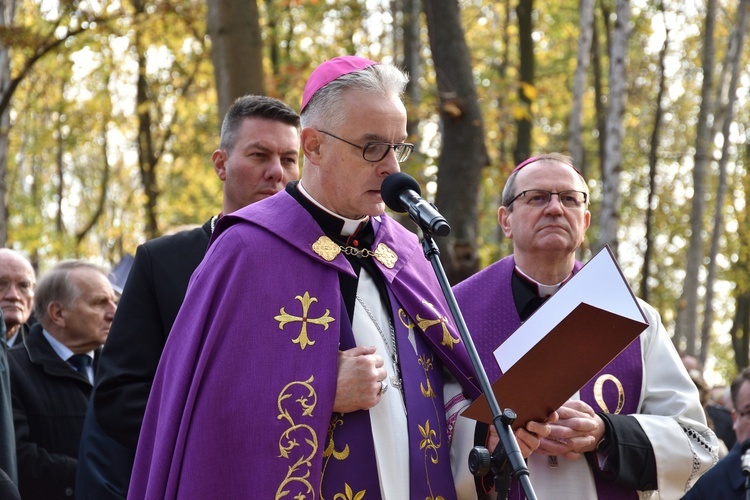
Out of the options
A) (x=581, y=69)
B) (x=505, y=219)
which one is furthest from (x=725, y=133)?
(x=505, y=219)

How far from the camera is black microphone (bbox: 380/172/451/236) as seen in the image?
349 cm

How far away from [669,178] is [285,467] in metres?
25.5

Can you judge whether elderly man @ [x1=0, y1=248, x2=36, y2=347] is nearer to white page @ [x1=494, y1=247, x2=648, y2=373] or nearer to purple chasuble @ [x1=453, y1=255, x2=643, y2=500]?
purple chasuble @ [x1=453, y1=255, x2=643, y2=500]

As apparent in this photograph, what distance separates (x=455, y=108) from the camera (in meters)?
9.84

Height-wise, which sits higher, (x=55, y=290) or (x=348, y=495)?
(x=55, y=290)

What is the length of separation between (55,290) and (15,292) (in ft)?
2.42

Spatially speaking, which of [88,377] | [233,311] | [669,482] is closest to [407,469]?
[233,311]

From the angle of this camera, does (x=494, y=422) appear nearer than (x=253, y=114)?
Yes

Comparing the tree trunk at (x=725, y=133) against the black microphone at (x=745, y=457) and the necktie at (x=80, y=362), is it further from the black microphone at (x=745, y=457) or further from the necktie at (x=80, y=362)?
the necktie at (x=80, y=362)

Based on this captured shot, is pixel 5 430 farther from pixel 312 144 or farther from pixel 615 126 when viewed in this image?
pixel 615 126

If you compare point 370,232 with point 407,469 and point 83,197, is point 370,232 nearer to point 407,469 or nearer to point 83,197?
point 407,469

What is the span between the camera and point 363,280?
167 inches

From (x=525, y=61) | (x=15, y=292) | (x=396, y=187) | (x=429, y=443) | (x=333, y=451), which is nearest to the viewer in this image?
(x=396, y=187)

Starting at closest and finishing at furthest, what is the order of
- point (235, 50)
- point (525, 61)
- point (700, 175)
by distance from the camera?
point (235, 50), point (525, 61), point (700, 175)
